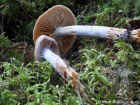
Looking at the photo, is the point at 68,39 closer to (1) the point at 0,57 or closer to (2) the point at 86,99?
(1) the point at 0,57

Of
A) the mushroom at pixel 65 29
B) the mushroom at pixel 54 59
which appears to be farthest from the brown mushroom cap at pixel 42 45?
the mushroom at pixel 65 29

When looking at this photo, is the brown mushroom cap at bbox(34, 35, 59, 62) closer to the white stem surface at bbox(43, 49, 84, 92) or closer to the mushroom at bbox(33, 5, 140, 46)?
the white stem surface at bbox(43, 49, 84, 92)

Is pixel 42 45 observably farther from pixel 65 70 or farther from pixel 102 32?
pixel 102 32

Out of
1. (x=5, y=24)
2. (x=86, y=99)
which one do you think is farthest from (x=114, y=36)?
(x=5, y=24)

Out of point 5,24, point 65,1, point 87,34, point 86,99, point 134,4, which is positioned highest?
point 65,1

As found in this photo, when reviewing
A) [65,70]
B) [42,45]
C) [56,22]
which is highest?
[56,22]

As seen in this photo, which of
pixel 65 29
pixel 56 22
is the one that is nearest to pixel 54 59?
pixel 65 29

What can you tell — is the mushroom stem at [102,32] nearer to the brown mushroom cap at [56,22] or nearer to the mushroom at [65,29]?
the mushroom at [65,29]
